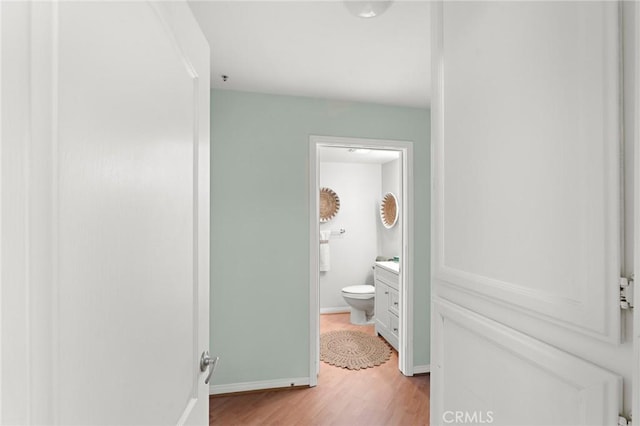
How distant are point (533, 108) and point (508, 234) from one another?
0.31 metres

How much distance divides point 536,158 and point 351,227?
4.31 metres

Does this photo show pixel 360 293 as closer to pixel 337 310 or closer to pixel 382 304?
pixel 382 304

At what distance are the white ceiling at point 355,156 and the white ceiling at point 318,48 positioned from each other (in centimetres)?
155

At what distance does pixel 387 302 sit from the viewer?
3570 mm

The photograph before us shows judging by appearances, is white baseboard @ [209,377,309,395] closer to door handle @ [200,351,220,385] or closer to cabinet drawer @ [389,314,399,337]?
cabinet drawer @ [389,314,399,337]

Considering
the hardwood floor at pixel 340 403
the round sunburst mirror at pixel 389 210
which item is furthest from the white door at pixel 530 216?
the round sunburst mirror at pixel 389 210

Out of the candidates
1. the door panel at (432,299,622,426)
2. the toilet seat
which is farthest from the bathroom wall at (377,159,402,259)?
the door panel at (432,299,622,426)

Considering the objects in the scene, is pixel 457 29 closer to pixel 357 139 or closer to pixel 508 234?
pixel 508 234

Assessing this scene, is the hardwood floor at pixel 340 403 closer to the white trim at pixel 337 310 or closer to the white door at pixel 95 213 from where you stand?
the white door at pixel 95 213

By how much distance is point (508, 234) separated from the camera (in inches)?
31.4

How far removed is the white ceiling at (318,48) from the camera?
1.63m

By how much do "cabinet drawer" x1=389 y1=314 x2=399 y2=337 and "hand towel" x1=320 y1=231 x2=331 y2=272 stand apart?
1559mm

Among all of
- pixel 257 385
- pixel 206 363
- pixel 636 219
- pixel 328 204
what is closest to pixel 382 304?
pixel 257 385

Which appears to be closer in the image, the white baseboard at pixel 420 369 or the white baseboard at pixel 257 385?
the white baseboard at pixel 257 385
